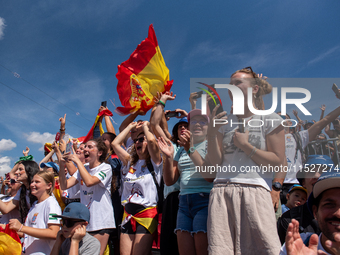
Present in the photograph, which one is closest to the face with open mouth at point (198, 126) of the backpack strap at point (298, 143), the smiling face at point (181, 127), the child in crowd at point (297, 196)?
the smiling face at point (181, 127)

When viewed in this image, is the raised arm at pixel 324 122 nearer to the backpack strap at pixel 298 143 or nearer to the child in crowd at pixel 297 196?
the backpack strap at pixel 298 143

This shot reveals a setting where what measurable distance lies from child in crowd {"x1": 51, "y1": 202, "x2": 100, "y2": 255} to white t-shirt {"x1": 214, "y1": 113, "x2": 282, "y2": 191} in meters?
1.63

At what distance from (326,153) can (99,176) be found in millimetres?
3018

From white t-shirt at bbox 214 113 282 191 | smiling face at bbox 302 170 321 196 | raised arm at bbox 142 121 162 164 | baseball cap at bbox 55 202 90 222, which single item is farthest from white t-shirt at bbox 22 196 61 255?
smiling face at bbox 302 170 321 196

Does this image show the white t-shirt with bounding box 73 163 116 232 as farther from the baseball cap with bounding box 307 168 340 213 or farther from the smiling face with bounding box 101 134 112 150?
the baseball cap with bounding box 307 168 340 213

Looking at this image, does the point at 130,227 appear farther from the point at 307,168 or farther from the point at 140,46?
the point at 140,46

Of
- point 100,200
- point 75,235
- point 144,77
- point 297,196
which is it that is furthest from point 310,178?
point 144,77

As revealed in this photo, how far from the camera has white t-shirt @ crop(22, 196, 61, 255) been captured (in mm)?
3270

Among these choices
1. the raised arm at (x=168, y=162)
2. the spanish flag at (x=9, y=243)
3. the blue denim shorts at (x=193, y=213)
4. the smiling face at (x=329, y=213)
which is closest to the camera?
the smiling face at (x=329, y=213)

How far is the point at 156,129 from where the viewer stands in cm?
344

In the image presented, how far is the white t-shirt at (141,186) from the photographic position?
→ 3.23m

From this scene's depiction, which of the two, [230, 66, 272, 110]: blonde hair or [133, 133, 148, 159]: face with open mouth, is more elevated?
[230, 66, 272, 110]: blonde hair

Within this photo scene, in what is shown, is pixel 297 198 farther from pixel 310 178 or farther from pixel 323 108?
pixel 323 108

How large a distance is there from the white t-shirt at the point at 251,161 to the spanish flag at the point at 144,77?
7.93 feet
